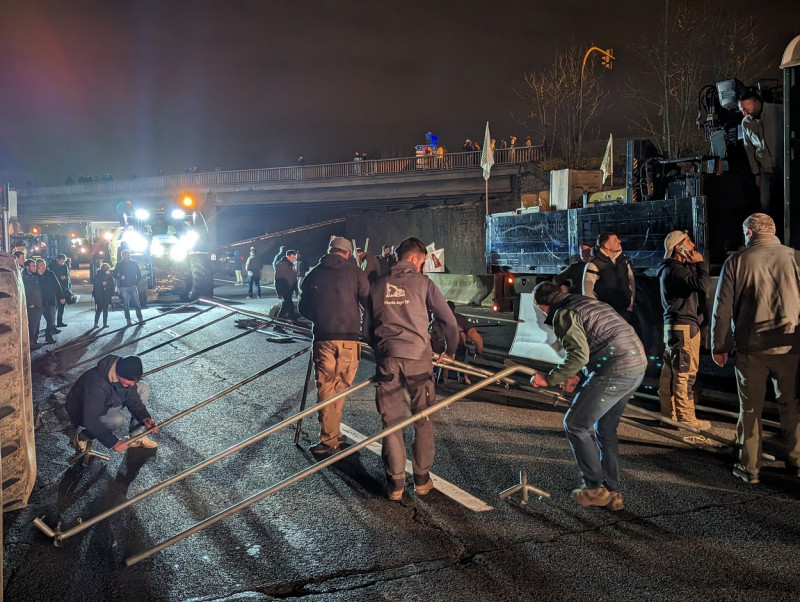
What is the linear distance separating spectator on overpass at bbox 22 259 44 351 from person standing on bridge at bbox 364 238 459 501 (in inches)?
410

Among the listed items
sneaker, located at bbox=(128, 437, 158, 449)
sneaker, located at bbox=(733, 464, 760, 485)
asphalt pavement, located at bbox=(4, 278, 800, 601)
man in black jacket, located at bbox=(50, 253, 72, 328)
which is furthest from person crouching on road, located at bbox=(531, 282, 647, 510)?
man in black jacket, located at bbox=(50, 253, 72, 328)

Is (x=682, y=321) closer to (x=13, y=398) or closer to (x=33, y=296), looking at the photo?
(x=13, y=398)

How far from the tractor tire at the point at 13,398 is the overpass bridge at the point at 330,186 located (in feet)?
90.2

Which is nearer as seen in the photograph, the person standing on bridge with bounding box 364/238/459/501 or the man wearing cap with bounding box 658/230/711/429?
the person standing on bridge with bounding box 364/238/459/501

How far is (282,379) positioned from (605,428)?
572 cm

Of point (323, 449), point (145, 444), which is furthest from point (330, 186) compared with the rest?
point (323, 449)

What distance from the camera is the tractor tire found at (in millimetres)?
4332

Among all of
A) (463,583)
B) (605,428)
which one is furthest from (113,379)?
(605,428)

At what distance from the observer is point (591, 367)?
4629 millimetres

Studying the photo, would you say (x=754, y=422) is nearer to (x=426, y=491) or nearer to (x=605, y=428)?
(x=605, y=428)

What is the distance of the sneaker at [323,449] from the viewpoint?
5.99 meters

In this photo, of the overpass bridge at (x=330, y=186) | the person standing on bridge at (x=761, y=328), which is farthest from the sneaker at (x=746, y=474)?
the overpass bridge at (x=330, y=186)

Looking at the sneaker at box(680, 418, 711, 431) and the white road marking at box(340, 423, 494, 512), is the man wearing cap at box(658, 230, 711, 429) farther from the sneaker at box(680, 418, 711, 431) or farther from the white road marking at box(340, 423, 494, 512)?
the white road marking at box(340, 423, 494, 512)

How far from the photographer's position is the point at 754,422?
520 cm
